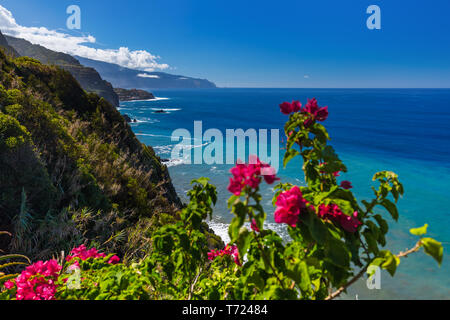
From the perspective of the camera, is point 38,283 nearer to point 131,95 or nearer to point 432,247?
point 432,247

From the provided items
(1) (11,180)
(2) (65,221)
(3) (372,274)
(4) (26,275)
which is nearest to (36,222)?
(2) (65,221)

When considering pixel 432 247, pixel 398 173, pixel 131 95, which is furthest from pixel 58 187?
pixel 131 95

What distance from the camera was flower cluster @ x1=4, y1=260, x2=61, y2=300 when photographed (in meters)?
1.83

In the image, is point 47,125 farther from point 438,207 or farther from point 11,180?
point 438,207

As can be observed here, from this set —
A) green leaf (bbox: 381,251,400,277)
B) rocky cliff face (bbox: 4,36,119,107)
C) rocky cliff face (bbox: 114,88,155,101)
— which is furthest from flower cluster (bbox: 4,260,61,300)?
rocky cliff face (bbox: 114,88,155,101)

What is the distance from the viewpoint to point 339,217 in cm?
140

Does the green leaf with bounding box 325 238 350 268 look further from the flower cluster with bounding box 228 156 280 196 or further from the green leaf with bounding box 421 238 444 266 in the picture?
the flower cluster with bounding box 228 156 280 196

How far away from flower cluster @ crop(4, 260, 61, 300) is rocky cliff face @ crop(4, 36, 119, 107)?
7541cm

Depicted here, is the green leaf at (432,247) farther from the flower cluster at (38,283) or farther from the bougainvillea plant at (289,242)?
the flower cluster at (38,283)

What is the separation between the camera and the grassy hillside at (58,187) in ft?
13.1

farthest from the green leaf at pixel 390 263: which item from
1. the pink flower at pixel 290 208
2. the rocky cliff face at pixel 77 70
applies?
the rocky cliff face at pixel 77 70

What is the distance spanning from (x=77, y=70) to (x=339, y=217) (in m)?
99.4

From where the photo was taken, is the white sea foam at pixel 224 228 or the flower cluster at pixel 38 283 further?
the white sea foam at pixel 224 228

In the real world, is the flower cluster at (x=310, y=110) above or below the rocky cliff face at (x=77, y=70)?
below
